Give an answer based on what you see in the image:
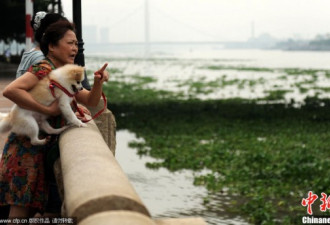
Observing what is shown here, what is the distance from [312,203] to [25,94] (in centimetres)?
710

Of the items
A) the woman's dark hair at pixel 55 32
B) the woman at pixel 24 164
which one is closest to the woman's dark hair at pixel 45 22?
the woman's dark hair at pixel 55 32

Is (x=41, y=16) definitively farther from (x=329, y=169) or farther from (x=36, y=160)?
(x=329, y=169)

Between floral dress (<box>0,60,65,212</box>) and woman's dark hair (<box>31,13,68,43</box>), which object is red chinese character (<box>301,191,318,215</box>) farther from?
floral dress (<box>0,60,65,212</box>)

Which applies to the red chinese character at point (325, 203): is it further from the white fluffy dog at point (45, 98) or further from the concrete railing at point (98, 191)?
the concrete railing at point (98, 191)

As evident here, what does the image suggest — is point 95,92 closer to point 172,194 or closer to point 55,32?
point 55,32

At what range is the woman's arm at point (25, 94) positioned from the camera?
3.47m

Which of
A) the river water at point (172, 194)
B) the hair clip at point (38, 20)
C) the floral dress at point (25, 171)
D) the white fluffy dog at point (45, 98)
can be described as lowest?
the river water at point (172, 194)

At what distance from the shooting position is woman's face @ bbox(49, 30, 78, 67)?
12.3 ft

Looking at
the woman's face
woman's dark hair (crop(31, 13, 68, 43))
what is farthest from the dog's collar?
woman's dark hair (crop(31, 13, 68, 43))

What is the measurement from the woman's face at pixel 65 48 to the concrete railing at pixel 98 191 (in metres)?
0.81

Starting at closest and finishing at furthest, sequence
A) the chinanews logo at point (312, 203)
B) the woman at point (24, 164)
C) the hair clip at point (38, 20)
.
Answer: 1. the woman at point (24, 164)
2. the hair clip at point (38, 20)
3. the chinanews logo at point (312, 203)

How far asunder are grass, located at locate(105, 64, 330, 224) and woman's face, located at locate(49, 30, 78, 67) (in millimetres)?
5577

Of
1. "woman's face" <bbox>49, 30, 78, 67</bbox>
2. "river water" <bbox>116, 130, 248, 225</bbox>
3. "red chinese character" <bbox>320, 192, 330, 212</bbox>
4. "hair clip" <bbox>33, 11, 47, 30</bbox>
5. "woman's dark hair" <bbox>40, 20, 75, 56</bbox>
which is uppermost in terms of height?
"hair clip" <bbox>33, 11, 47, 30</bbox>

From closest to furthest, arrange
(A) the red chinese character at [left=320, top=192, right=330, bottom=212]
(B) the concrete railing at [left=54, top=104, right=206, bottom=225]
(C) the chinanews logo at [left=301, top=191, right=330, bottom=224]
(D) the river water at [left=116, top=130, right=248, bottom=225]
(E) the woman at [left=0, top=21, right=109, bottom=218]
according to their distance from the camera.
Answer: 1. (B) the concrete railing at [left=54, top=104, right=206, bottom=225]
2. (E) the woman at [left=0, top=21, right=109, bottom=218]
3. (C) the chinanews logo at [left=301, top=191, right=330, bottom=224]
4. (A) the red chinese character at [left=320, top=192, right=330, bottom=212]
5. (D) the river water at [left=116, top=130, right=248, bottom=225]
